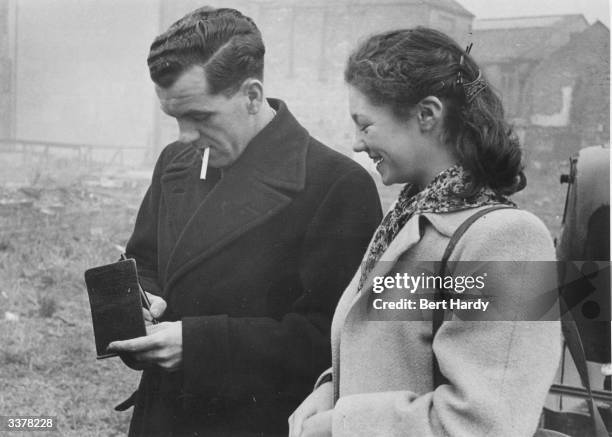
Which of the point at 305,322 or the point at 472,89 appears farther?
the point at 305,322

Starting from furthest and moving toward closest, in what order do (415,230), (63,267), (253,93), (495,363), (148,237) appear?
(63,267) < (148,237) < (253,93) < (415,230) < (495,363)

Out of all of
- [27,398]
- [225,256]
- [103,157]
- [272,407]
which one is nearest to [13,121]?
[103,157]

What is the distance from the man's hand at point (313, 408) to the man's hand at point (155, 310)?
565 millimetres

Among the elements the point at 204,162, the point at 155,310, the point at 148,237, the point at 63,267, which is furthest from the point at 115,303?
the point at 63,267

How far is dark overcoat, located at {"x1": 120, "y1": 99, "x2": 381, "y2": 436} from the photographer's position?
157 centimetres

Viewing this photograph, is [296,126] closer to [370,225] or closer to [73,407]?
[370,225]

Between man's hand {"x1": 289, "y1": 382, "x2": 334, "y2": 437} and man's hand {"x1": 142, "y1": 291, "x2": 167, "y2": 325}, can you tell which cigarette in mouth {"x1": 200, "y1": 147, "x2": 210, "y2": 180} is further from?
man's hand {"x1": 289, "y1": 382, "x2": 334, "y2": 437}

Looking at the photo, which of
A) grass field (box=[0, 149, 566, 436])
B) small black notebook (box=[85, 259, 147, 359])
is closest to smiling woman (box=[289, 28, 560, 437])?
small black notebook (box=[85, 259, 147, 359])

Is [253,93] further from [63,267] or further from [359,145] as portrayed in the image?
[63,267]

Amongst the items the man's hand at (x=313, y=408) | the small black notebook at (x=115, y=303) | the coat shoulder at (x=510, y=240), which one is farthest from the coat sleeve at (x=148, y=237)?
the coat shoulder at (x=510, y=240)

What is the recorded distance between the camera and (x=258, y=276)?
1.63m

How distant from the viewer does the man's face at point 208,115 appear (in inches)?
63.7

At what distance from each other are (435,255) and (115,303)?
3.04 ft

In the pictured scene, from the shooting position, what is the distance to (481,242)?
0.98 meters
